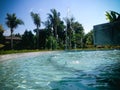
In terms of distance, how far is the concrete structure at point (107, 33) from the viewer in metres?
7.93

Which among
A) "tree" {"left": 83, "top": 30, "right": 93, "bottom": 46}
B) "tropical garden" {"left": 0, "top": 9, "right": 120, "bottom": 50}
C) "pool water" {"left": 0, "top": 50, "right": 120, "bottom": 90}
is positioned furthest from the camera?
"tree" {"left": 83, "top": 30, "right": 93, "bottom": 46}

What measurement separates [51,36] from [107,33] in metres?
42.9

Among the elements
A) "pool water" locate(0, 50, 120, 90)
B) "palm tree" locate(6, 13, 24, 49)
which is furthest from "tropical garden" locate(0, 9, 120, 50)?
"pool water" locate(0, 50, 120, 90)

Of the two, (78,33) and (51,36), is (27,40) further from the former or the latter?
(78,33)

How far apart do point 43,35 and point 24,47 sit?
811cm

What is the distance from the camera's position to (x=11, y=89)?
6941 mm

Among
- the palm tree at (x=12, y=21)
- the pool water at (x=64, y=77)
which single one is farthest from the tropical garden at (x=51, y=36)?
the pool water at (x=64, y=77)

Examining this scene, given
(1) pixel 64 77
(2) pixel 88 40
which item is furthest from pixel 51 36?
(1) pixel 64 77

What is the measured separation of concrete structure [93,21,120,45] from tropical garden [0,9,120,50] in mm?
40127

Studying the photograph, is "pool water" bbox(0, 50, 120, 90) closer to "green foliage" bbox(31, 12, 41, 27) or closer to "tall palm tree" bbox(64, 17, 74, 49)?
"green foliage" bbox(31, 12, 41, 27)

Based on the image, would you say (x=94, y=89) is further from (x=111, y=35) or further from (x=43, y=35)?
(x=43, y=35)

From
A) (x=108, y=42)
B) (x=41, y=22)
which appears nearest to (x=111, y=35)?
(x=108, y=42)

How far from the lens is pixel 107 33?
8.49 metres

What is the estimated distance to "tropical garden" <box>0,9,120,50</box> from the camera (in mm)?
53938
